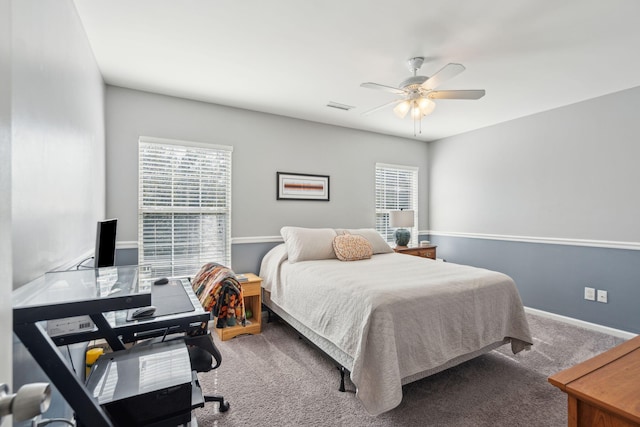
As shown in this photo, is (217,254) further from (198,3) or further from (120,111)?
(198,3)

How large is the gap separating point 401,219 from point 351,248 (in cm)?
132

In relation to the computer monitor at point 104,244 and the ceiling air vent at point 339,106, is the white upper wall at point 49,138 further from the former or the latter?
the ceiling air vent at point 339,106

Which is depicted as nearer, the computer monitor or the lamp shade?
the computer monitor

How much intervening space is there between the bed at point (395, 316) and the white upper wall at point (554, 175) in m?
1.75

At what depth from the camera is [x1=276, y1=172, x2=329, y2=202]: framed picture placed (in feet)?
13.3

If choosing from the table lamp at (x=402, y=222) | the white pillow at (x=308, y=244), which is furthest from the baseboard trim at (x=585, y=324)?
the white pillow at (x=308, y=244)

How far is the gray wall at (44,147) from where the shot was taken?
1028 mm

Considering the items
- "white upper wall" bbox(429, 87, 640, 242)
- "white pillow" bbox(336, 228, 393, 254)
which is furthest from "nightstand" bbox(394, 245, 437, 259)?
"white upper wall" bbox(429, 87, 640, 242)

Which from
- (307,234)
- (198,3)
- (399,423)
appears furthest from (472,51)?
(399,423)

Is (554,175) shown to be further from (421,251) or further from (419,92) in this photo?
(419,92)

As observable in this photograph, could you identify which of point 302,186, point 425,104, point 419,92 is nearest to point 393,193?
point 302,186

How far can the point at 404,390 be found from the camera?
2293 millimetres

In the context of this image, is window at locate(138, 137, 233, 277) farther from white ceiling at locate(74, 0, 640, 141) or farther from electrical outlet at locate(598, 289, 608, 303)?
electrical outlet at locate(598, 289, 608, 303)

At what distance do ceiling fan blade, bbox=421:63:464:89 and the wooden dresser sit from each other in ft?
5.78
